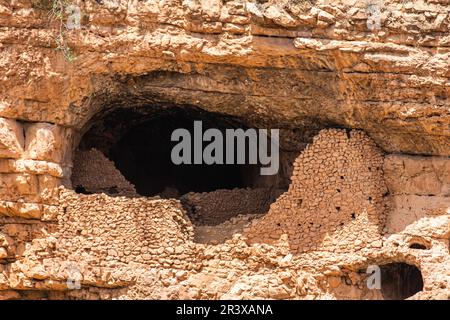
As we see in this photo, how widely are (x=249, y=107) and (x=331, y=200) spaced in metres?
1.63

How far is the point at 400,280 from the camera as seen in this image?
52.6 feet

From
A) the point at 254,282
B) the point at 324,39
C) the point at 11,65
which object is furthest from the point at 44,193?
the point at 324,39

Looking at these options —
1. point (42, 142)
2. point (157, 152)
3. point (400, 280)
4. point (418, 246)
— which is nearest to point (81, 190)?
point (42, 142)

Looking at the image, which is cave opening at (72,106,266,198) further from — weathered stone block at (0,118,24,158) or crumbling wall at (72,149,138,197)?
weathered stone block at (0,118,24,158)

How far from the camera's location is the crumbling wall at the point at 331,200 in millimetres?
15828

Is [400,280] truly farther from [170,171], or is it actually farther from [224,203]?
[170,171]

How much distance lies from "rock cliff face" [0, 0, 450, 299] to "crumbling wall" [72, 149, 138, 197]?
0.38 m

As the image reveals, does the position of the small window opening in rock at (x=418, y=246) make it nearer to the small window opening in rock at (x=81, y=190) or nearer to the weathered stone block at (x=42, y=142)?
the small window opening in rock at (x=81, y=190)

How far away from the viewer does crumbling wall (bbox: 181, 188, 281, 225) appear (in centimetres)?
1702

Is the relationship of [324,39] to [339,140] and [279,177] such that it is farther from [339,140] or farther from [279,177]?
[279,177]

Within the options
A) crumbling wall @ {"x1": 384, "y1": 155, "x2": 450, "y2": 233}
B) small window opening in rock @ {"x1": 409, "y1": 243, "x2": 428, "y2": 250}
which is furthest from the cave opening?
small window opening in rock @ {"x1": 409, "y1": 243, "x2": 428, "y2": 250}

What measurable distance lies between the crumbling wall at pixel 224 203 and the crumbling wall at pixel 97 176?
0.79 metres

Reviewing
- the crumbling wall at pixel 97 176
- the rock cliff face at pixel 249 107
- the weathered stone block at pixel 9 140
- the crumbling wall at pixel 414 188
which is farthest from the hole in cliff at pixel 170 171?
the crumbling wall at pixel 414 188
